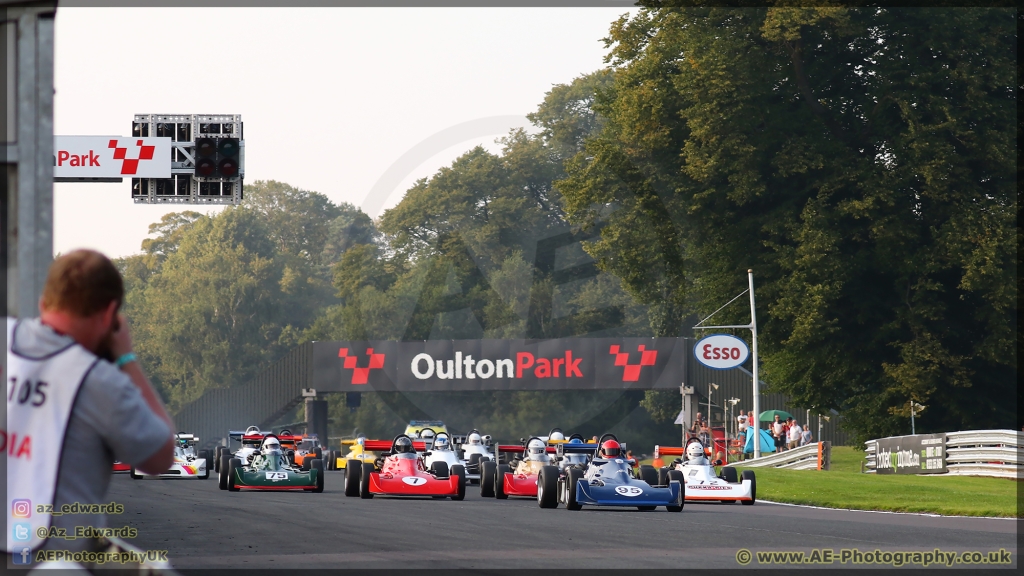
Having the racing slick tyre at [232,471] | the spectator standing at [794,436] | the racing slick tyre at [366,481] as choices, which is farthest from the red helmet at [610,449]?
the spectator standing at [794,436]

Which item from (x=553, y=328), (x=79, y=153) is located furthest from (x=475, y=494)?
(x=553, y=328)

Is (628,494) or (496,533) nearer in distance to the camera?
(496,533)

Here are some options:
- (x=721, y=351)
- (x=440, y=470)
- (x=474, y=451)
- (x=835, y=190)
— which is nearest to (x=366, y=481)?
(x=440, y=470)

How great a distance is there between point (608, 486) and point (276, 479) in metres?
7.83

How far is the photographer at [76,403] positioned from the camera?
467 cm

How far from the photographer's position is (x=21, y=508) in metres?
5.16

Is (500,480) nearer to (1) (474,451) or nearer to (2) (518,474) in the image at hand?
(2) (518,474)

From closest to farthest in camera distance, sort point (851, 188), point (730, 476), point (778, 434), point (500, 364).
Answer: point (730, 476) → point (851, 188) → point (778, 434) → point (500, 364)

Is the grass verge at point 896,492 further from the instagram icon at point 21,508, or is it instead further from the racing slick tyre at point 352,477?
the instagram icon at point 21,508

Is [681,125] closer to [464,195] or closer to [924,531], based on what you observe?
[924,531]

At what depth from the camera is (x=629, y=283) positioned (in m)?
46.0

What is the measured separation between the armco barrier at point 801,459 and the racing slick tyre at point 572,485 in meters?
17.5

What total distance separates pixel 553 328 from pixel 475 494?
56969mm

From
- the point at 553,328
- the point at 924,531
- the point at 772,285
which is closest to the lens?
the point at 924,531
